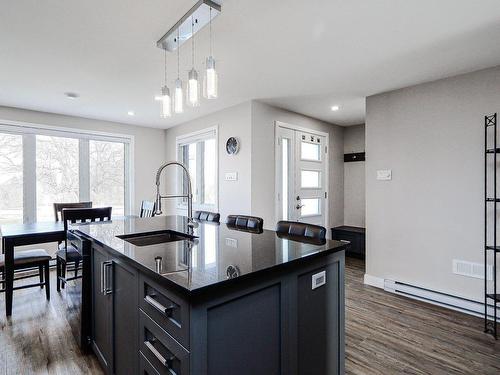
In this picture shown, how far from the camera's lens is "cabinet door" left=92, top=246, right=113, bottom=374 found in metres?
1.65

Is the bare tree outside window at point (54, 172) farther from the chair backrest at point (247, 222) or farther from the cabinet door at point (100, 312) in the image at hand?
the chair backrest at point (247, 222)

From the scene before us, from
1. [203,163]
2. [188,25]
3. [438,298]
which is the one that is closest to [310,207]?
[203,163]

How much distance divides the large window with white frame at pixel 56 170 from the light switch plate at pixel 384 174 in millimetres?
4368

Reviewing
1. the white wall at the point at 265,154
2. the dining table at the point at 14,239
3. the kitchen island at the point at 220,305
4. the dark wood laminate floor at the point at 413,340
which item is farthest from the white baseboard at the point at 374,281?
the dining table at the point at 14,239

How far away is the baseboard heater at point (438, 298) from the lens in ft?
8.78

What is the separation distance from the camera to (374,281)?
3432 millimetres

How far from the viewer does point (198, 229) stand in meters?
2.09

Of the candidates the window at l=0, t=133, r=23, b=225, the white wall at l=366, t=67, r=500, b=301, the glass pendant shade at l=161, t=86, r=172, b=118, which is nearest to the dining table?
the window at l=0, t=133, r=23, b=225

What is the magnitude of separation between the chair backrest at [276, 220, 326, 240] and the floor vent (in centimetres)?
201

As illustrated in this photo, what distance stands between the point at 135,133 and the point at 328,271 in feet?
16.0

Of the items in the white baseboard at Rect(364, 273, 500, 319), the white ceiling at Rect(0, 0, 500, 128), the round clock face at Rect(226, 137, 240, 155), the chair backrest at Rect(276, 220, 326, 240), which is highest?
the white ceiling at Rect(0, 0, 500, 128)

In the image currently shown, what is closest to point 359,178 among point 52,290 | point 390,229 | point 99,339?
point 390,229

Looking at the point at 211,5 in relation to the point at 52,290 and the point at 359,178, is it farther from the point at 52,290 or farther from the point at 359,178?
the point at 359,178

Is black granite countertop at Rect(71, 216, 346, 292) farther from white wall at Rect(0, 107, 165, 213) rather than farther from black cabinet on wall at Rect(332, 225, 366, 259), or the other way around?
white wall at Rect(0, 107, 165, 213)
